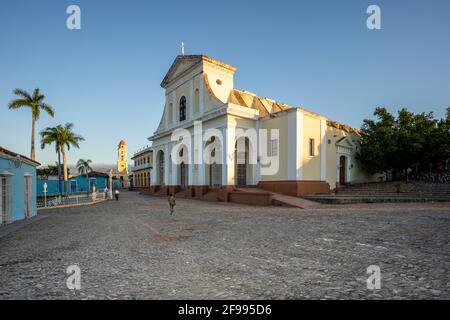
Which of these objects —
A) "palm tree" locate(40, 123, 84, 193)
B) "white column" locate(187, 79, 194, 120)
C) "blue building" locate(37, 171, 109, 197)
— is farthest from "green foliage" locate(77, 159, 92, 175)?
"white column" locate(187, 79, 194, 120)

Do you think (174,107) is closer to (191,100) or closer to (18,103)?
(191,100)

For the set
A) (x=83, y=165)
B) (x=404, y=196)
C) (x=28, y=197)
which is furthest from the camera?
(x=83, y=165)

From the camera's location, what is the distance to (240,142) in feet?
67.4

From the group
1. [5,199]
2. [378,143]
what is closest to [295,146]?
[378,143]

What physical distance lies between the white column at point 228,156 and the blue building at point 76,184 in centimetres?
1893

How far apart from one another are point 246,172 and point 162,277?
653 inches

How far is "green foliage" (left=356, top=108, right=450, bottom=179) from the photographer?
20.4 meters

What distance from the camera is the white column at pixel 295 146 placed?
17297mm

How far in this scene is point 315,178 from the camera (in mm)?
18578

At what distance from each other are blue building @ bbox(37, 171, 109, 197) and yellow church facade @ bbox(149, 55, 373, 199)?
14140 millimetres

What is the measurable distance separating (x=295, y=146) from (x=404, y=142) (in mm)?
9943

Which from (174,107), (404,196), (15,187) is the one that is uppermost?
(174,107)
